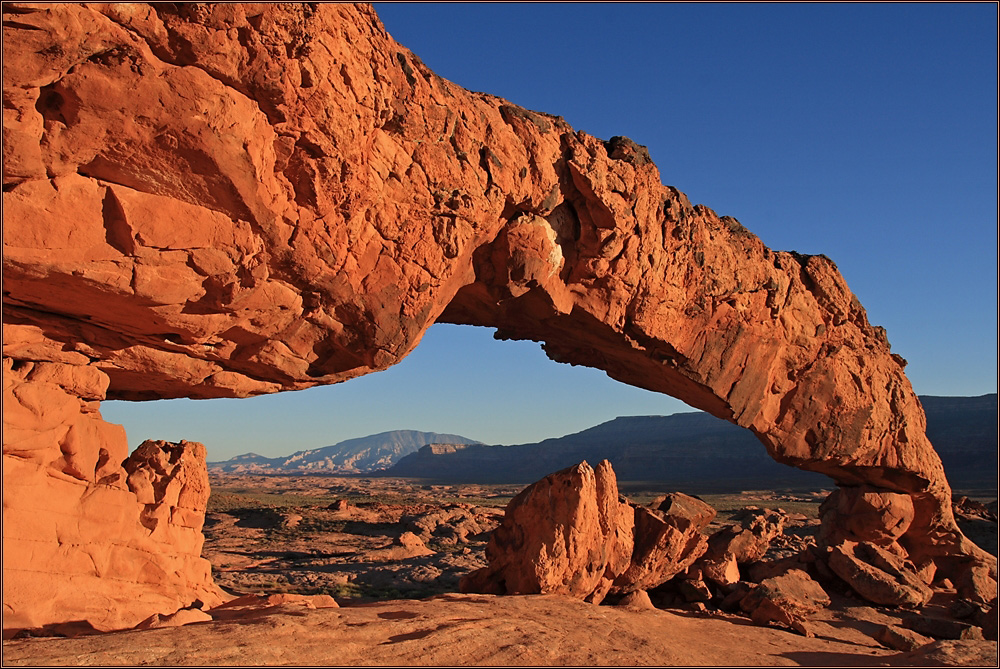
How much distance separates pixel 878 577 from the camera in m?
12.7

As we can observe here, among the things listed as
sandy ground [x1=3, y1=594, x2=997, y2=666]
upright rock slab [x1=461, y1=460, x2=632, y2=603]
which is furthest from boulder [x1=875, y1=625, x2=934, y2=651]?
upright rock slab [x1=461, y1=460, x2=632, y2=603]

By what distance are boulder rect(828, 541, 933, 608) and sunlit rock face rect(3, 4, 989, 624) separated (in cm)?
251

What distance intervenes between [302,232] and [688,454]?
90324 mm

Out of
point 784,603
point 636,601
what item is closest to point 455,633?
point 636,601

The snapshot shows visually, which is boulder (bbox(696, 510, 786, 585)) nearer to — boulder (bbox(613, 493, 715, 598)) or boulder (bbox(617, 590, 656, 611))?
boulder (bbox(613, 493, 715, 598))

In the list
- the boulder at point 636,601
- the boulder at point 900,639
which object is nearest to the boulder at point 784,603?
the boulder at point 900,639

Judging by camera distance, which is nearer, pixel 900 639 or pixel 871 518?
pixel 900 639

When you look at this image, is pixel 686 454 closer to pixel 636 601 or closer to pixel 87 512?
pixel 636 601

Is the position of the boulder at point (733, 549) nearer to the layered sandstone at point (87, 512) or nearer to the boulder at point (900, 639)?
the boulder at point (900, 639)

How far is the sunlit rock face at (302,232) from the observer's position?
6.16m

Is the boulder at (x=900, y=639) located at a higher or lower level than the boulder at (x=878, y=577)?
lower

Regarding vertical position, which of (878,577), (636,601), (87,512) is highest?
(87,512)

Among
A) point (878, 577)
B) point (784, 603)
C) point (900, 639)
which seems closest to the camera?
point (900, 639)

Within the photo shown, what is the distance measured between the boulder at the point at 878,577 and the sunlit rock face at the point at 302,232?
2506 millimetres
